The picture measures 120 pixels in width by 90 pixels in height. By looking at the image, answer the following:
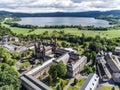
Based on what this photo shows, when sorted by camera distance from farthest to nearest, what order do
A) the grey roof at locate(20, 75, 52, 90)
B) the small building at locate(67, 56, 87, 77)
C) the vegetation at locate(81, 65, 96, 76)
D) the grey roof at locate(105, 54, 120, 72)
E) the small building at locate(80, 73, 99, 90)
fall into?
the grey roof at locate(105, 54, 120, 72) → the vegetation at locate(81, 65, 96, 76) → the small building at locate(67, 56, 87, 77) → the small building at locate(80, 73, 99, 90) → the grey roof at locate(20, 75, 52, 90)

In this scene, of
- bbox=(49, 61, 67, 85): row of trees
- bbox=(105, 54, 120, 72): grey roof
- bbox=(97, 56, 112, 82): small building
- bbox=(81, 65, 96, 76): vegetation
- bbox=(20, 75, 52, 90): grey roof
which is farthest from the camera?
bbox=(105, 54, 120, 72): grey roof

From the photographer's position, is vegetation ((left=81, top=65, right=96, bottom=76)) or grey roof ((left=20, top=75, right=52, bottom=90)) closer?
grey roof ((left=20, top=75, right=52, bottom=90))

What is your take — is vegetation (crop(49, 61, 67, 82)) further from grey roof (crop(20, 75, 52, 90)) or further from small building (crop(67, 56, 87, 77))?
grey roof (crop(20, 75, 52, 90))

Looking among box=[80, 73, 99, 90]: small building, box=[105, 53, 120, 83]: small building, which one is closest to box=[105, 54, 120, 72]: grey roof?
box=[105, 53, 120, 83]: small building

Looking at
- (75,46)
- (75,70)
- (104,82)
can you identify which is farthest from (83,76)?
(75,46)

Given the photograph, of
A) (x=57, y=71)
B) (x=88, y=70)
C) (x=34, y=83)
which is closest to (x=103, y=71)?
(x=88, y=70)

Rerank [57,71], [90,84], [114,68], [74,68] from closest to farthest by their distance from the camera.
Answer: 1. [90,84]
2. [57,71]
3. [74,68]
4. [114,68]

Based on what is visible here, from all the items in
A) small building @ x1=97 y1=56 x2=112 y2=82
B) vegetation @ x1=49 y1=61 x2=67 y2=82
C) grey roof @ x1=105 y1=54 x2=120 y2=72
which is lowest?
small building @ x1=97 y1=56 x2=112 y2=82

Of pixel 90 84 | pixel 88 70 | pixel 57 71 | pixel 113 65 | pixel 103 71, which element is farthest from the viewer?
pixel 113 65

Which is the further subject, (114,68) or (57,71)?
(114,68)

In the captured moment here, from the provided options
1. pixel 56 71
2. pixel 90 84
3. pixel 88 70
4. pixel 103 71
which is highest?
pixel 56 71

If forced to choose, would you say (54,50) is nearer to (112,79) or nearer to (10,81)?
(112,79)

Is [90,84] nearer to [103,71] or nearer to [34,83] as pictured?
[34,83]
